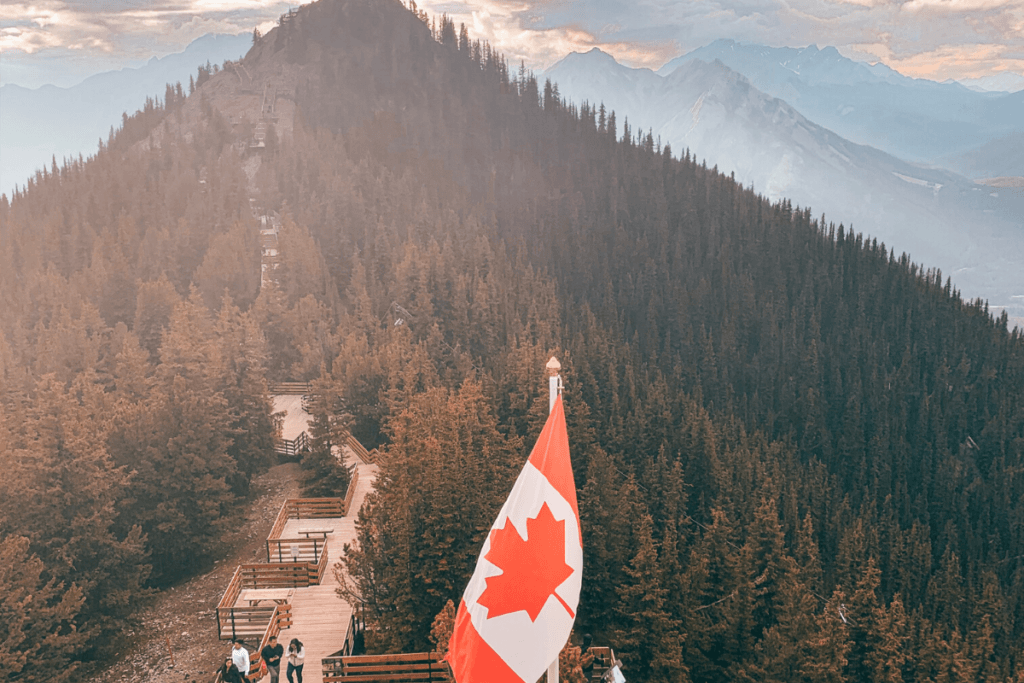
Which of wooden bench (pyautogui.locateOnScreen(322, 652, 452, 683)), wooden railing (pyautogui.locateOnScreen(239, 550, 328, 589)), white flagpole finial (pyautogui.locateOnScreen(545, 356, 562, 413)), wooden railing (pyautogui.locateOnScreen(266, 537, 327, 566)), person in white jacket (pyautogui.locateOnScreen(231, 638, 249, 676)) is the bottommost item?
wooden railing (pyautogui.locateOnScreen(266, 537, 327, 566))

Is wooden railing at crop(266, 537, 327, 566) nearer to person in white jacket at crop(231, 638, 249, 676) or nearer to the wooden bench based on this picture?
the wooden bench

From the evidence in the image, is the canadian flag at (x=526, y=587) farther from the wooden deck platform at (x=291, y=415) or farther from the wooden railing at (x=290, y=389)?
the wooden railing at (x=290, y=389)

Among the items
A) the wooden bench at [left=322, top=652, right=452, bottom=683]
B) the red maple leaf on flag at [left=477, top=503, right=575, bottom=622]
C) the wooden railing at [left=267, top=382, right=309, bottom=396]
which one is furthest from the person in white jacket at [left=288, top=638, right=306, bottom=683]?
the wooden railing at [left=267, top=382, right=309, bottom=396]

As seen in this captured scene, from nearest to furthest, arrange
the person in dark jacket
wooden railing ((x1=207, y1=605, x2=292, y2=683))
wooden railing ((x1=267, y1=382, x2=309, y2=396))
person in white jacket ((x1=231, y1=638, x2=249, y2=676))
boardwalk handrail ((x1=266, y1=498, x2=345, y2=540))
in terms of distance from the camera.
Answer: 1. person in white jacket ((x1=231, y1=638, x2=249, y2=676))
2. the person in dark jacket
3. wooden railing ((x1=207, y1=605, x2=292, y2=683))
4. boardwalk handrail ((x1=266, y1=498, x2=345, y2=540))
5. wooden railing ((x1=267, y1=382, x2=309, y2=396))

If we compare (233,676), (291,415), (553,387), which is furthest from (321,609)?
(291,415)

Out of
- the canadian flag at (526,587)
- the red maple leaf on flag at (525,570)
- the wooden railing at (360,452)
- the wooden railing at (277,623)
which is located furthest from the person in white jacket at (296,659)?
the wooden railing at (360,452)

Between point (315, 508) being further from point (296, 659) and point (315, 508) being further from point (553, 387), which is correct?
point (553, 387)

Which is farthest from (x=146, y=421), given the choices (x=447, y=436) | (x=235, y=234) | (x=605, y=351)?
(x=235, y=234)

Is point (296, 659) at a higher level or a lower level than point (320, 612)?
higher
